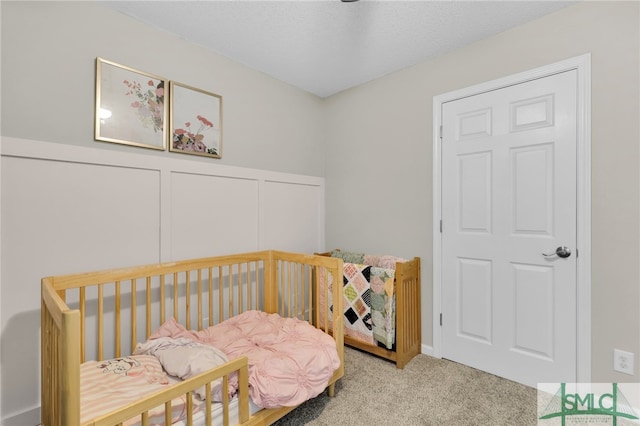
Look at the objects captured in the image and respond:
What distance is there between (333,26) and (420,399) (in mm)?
2369

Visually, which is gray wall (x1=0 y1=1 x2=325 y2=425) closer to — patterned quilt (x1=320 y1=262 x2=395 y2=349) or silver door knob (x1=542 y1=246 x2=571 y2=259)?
patterned quilt (x1=320 y1=262 x2=395 y2=349)

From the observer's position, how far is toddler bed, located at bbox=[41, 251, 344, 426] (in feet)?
3.38

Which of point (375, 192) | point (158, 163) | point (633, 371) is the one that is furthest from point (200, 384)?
point (633, 371)

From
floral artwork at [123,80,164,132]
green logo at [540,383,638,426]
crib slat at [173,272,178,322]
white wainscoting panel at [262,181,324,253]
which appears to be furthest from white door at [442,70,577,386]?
floral artwork at [123,80,164,132]

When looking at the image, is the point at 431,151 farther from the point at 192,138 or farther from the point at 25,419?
the point at 25,419

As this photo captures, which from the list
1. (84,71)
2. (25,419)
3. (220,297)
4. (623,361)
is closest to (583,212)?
(623,361)

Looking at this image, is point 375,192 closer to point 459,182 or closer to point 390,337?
point 459,182

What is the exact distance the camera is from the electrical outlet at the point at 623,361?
1.60 m

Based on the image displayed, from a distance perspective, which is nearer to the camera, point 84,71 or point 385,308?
point 84,71

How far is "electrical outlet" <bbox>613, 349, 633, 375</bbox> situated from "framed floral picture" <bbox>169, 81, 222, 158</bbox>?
2.75 meters

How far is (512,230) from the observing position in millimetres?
1984

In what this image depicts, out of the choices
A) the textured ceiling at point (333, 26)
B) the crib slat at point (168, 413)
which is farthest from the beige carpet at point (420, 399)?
the textured ceiling at point (333, 26)

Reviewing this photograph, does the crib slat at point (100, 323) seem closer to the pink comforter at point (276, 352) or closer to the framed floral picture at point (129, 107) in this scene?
the pink comforter at point (276, 352)

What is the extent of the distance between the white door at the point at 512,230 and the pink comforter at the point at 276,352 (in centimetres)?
113
